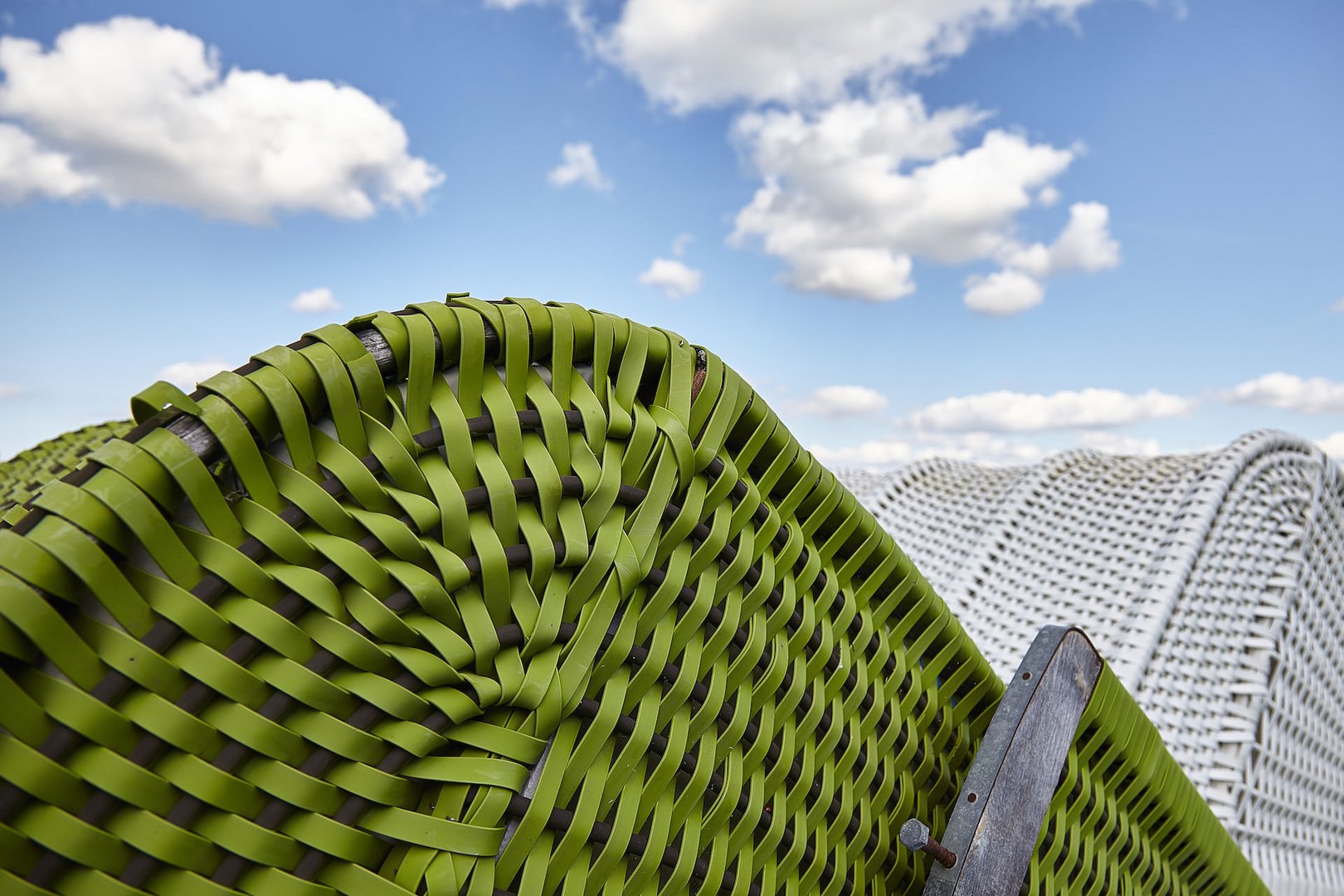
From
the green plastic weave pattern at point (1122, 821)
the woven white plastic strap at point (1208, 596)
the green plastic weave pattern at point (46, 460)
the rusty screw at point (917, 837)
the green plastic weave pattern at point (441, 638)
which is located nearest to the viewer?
the green plastic weave pattern at point (441, 638)

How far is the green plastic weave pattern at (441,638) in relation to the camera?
1.22 ft

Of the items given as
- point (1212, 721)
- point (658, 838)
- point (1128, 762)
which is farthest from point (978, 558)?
point (658, 838)

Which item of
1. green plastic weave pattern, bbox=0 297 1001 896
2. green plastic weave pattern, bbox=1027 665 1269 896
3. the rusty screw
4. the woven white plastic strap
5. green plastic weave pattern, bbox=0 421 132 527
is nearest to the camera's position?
green plastic weave pattern, bbox=0 297 1001 896

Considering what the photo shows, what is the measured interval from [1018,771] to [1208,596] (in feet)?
5.28

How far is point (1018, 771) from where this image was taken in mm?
741

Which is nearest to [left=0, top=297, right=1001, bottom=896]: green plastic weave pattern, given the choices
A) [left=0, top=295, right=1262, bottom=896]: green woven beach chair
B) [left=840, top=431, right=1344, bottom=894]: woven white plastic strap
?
[left=0, top=295, right=1262, bottom=896]: green woven beach chair

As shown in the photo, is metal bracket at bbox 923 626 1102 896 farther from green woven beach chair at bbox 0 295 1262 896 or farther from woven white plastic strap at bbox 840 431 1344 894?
woven white plastic strap at bbox 840 431 1344 894

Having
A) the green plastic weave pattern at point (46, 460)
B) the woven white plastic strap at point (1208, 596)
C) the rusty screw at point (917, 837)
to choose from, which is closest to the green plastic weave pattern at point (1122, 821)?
the rusty screw at point (917, 837)

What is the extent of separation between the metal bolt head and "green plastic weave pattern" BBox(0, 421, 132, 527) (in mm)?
1192

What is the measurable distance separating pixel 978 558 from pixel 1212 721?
0.65m

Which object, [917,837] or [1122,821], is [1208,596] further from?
[917,837]

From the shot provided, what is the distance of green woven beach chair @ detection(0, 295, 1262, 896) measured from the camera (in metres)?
0.37

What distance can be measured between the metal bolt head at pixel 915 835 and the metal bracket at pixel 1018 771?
0.02 meters

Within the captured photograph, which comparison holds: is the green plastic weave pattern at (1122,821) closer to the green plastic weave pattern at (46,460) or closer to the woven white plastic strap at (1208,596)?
the woven white plastic strap at (1208,596)
